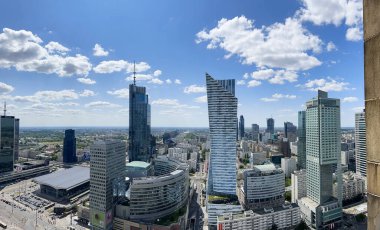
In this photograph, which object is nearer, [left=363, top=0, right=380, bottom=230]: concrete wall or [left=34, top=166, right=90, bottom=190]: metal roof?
[left=363, top=0, right=380, bottom=230]: concrete wall

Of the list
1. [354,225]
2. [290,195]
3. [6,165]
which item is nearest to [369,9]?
[354,225]

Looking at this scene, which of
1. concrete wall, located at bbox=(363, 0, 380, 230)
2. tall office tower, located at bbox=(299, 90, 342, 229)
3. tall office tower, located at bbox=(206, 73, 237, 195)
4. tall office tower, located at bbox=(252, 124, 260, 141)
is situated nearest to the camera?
concrete wall, located at bbox=(363, 0, 380, 230)

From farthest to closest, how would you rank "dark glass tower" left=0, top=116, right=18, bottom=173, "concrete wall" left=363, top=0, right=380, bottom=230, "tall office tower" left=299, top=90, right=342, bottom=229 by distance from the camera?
"dark glass tower" left=0, top=116, right=18, bottom=173 < "tall office tower" left=299, top=90, right=342, bottom=229 < "concrete wall" left=363, top=0, right=380, bottom=230

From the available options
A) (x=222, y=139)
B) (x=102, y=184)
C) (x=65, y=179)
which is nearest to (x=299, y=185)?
(x=222, y=139)

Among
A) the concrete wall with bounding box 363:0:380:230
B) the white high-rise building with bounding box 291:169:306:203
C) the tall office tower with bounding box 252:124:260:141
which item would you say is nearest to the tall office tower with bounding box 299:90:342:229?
the white high-rise building with bounding box 291:169:306:203

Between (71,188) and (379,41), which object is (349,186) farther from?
(379,41)

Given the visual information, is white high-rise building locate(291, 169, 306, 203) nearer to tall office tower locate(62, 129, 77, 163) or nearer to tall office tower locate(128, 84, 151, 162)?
tall office tower locate(128, 84, 151, 162)

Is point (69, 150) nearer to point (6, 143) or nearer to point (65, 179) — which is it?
point (6, 143)
